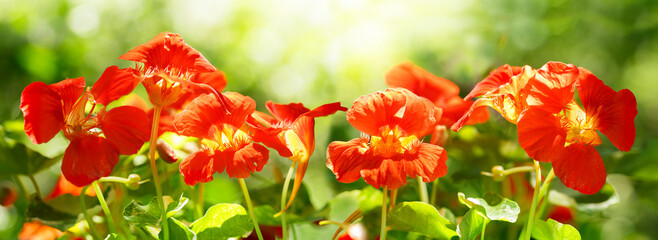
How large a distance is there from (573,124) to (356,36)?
1.99 meters

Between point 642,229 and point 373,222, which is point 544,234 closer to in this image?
point 373,222

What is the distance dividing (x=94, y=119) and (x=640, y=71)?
293cm

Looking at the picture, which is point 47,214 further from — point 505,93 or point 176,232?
point 505,93

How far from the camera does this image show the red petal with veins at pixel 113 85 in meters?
0.38

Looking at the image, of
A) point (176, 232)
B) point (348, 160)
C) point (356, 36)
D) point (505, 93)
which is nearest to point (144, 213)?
point (176, 232)

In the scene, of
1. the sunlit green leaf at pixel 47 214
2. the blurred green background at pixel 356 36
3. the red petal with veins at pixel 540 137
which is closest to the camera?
the red petal with veins at pixel 540 137


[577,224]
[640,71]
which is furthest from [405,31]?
[577,224]

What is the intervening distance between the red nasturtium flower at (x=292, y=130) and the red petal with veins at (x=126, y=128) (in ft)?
0.22

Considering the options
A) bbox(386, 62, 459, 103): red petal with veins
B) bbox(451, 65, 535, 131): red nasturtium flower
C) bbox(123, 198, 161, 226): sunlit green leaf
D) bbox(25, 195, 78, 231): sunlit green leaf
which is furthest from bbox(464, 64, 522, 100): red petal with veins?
bbox(25, 195, 78, 231): sunlit green leaf

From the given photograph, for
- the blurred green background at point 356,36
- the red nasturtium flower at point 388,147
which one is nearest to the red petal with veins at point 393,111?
the red nasturtium flower at point 388,147

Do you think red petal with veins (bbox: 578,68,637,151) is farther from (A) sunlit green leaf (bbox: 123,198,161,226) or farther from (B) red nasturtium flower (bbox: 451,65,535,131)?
(A) sunlit green leaf (bbox: 123,198,161,226)

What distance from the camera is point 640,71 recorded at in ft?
9.32

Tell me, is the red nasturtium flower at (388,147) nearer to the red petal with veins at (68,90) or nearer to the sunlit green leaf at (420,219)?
the sunlit green leaf at (420,219)

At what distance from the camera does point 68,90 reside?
0.39 m
